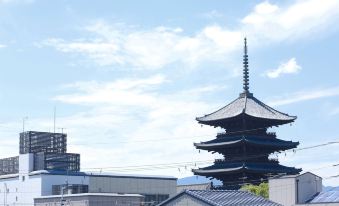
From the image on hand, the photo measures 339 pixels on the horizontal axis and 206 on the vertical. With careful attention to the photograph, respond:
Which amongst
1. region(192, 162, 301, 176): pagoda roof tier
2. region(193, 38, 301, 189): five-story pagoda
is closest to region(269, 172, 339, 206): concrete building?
region(192, 162, 301, 176): pagoda roof tier

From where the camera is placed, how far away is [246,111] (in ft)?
313

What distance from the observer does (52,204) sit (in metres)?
108

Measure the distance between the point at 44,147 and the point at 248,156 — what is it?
48581mm

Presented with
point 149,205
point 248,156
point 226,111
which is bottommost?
point 149,205

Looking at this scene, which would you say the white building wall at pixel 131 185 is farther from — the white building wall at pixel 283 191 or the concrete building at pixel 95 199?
the white building wall at pixel 283 191

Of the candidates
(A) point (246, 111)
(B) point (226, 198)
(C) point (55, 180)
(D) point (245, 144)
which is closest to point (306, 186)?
(B) point (226, 198)

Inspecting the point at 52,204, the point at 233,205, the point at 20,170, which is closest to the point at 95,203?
the point at 52,204

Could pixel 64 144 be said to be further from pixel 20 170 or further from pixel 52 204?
pixel 52 204

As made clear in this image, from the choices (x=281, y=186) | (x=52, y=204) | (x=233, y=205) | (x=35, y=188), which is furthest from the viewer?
(x=35, y=188)

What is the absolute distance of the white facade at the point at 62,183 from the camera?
118m

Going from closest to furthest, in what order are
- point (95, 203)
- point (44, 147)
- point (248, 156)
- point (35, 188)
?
point (248, 156) → point (95, 203) → point (35, 188) → point (44, 147)

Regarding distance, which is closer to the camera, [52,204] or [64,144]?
[52,204]

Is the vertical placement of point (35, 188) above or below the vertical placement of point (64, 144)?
below

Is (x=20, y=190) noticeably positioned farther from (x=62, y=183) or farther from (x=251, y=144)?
(x=251, y=144)
